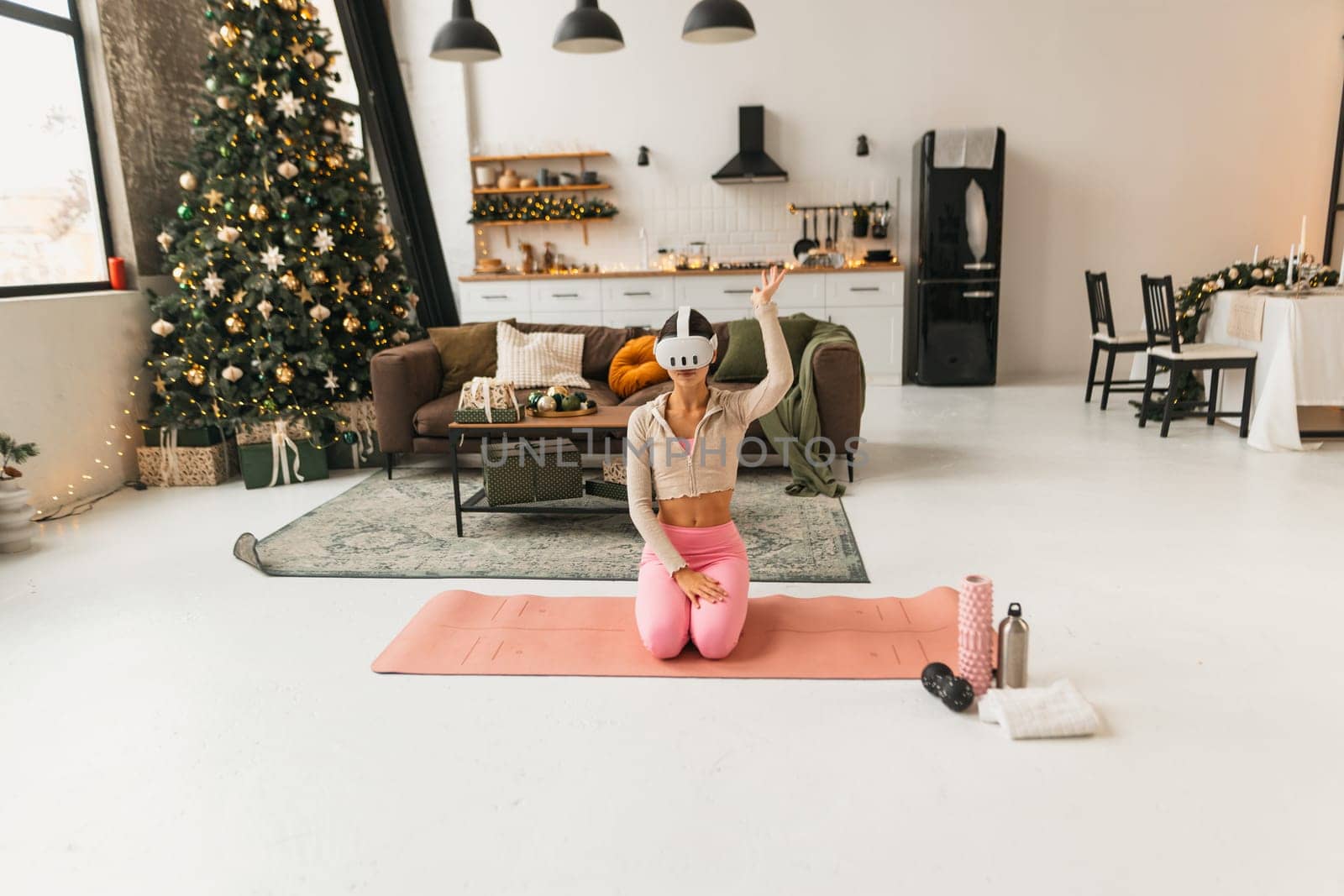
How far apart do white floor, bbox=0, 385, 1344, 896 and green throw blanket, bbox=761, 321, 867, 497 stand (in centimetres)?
94

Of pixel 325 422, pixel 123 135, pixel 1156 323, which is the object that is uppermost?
pixel 123 135

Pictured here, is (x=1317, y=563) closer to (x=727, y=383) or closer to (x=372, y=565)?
(x=727, y=383)

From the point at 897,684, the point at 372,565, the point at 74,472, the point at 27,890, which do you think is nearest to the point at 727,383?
the point at 372,565

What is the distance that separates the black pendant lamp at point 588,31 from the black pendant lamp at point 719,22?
360 mm

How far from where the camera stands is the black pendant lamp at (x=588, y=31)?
4.45 metres

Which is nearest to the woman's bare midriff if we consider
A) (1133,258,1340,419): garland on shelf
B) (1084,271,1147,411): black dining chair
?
(1133,258,1340,419): garland on shelf

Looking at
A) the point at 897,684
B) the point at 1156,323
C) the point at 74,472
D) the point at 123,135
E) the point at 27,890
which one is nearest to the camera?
the point at 27,890

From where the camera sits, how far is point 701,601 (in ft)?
8.98

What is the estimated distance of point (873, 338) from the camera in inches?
313

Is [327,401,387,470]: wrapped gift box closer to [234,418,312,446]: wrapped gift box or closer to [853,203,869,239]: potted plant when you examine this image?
[234,418,312,446]: wrapped gift box

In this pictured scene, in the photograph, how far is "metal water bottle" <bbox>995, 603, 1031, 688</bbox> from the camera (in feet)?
8.07

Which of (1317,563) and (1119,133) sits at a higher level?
(1119,133)

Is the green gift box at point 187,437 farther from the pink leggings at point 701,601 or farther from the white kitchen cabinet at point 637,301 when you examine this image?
the white kitchen cabinet at point 637,301

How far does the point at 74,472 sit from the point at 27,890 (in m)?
3.46
